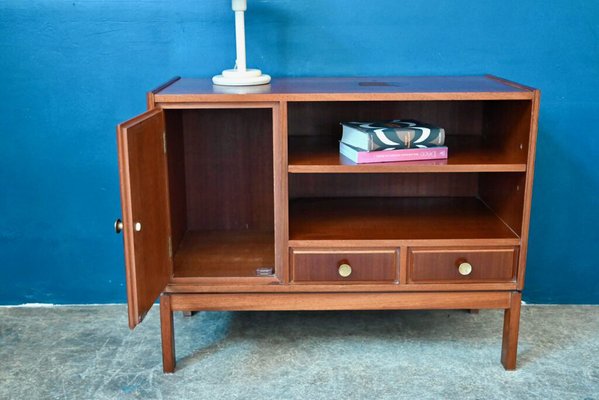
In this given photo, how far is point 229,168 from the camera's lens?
96.5 inches

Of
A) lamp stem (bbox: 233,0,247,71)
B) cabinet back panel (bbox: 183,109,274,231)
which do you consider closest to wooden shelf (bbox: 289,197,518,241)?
cabinet back panel (bbox: 183,109,274,231)

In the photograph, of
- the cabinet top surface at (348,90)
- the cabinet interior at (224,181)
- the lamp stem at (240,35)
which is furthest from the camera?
the cabinet interior at (224,181)

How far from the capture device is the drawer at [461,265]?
204cm

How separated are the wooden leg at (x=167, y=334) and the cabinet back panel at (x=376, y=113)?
2.53 ft

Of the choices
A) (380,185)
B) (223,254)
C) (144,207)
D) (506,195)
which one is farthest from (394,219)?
(144,207)

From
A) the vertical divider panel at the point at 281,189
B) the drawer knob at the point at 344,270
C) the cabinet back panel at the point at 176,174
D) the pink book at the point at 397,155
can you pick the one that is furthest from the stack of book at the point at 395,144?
the cabinet back panel at the point at 176,174

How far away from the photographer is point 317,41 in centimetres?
240

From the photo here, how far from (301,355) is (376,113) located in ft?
2.98

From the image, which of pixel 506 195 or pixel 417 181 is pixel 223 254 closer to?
pixel 417 181

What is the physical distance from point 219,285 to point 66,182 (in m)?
0.86

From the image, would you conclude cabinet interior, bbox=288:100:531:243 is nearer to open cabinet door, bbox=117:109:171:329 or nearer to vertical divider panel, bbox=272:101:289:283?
vertical divider panel, bbox=272:101:289:283

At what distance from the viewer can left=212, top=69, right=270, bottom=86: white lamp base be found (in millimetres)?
2082

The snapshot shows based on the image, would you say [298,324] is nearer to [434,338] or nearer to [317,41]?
[434,338]

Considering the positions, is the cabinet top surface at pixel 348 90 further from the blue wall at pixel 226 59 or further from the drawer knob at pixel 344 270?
the drawer knob at pixel 344 270
